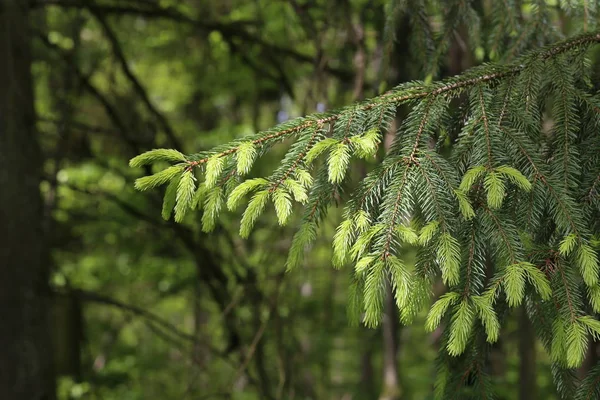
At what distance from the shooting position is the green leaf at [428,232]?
1.71m

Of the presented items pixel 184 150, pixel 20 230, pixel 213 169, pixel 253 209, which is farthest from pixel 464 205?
pixel 184 150

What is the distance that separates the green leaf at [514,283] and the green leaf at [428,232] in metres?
0.22

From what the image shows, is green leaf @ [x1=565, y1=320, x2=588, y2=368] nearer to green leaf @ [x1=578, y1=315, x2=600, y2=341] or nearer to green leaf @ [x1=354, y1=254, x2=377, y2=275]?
green leaf @ [x1=578, y1=315, x2=600, y2=341]

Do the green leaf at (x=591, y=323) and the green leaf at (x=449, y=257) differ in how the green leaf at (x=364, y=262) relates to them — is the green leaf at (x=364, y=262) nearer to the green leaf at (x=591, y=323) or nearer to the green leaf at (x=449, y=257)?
the green leaf at (x=449, y=257)

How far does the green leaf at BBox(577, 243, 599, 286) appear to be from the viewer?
5.43ft

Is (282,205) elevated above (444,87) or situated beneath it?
situated beneath

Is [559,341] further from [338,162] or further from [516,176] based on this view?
[338,162]

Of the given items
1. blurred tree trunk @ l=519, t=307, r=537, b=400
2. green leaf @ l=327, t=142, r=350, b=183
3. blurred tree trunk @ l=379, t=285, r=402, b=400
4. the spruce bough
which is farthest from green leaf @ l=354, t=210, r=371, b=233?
blurred tree trunk @ l=519, t=307, r=537, b=400

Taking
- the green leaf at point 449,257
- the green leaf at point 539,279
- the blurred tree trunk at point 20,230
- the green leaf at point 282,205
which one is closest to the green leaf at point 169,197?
the green leaf at point 282,205

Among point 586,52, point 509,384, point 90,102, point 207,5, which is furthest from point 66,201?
point 586,52

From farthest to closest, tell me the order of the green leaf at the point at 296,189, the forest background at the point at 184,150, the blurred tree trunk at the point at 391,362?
1. the blurred tree trunk at the point at 391,362
2. the forest background at the point at 184,150
3. the green leaf at the point at 296,189

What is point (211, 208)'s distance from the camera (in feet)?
6.01

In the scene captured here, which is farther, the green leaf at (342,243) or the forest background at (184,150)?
the forest background at (184,150)

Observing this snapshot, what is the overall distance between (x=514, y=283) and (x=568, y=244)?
19 cm
